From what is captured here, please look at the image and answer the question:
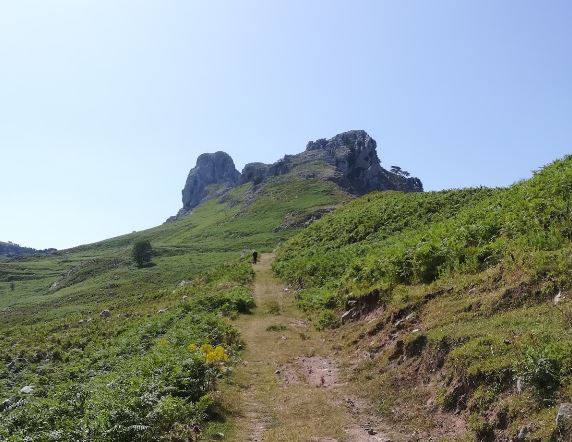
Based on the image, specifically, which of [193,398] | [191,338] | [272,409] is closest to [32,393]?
[191,338]

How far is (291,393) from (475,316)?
21.0ft

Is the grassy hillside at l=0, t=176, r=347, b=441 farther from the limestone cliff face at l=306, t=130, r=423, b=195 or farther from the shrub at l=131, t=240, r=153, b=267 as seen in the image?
the limestone cliff face at l=306, t=130, r=423, b=195

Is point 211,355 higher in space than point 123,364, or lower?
higher

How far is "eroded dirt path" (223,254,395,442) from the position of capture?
12336mm

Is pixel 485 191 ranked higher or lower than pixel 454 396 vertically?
higher

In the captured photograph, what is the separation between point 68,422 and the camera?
10.4m

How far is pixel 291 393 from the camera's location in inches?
612

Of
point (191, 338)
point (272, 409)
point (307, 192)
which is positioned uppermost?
point (307, 192)

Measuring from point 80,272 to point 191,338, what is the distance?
352ft

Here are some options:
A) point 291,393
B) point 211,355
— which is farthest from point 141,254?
point 291,393

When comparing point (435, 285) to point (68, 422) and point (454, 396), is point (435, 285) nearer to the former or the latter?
point (454, 396)

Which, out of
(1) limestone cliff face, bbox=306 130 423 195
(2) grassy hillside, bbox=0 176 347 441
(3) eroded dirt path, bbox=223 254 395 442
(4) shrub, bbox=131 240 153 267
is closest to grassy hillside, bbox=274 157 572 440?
(3) eroded dirt path, bbox=223 254 395 442

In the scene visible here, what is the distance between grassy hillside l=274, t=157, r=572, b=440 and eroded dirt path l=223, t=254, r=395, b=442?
1.04m

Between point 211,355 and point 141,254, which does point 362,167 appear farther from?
point 211,355
